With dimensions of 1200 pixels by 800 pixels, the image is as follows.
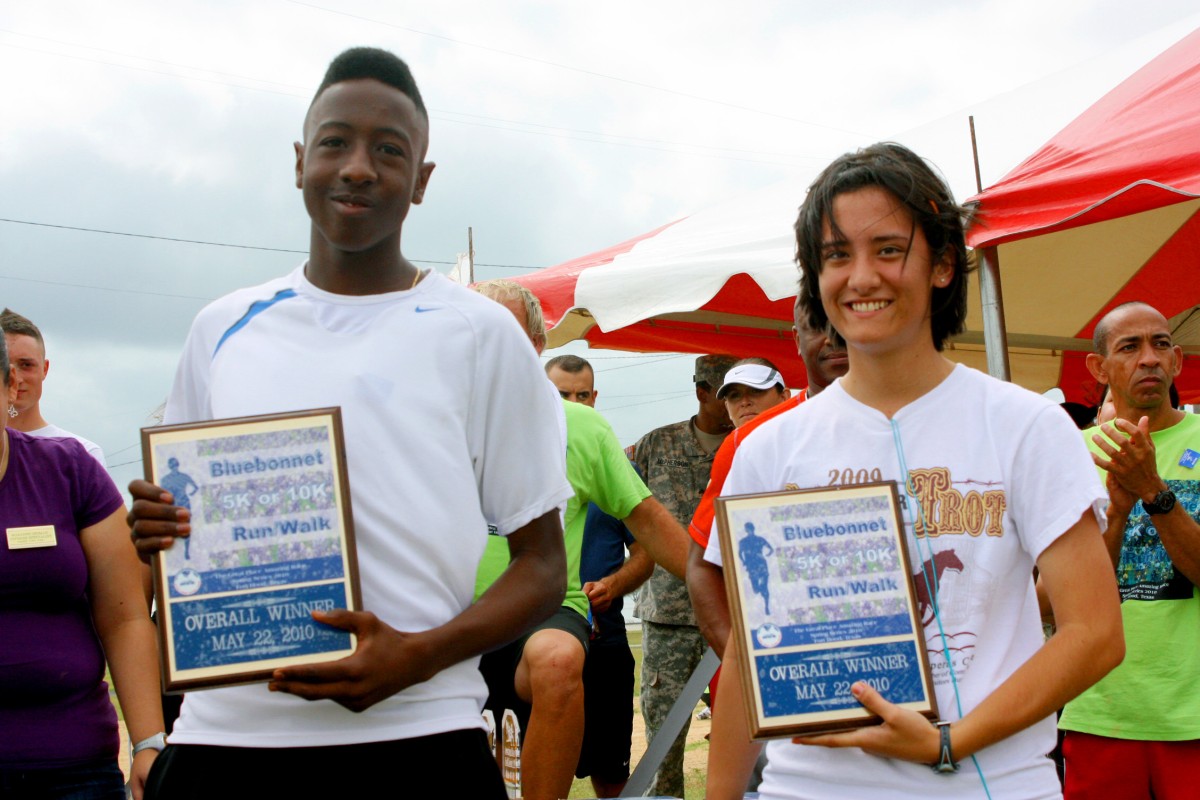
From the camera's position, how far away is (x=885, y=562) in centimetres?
178

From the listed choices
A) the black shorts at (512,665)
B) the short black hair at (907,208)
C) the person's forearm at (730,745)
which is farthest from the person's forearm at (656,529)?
the short black hair at (907,208)

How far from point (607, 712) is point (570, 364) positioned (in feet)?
6.06

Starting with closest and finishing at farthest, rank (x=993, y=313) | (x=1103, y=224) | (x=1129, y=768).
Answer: (x=1129, y=768) < (x=993, y=313) < (x=1103, y=224)

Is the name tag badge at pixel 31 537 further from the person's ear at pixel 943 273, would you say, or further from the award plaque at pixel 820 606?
the person's ear at pixel 943 273

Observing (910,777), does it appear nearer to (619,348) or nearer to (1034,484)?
(1034,484)

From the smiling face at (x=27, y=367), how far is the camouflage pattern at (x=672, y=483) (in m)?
2.92

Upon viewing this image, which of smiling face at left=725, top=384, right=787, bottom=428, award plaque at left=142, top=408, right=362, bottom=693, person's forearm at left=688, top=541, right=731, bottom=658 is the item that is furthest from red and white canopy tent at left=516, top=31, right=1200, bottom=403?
award plaque at left=142, top=408, right=362, bottom=693

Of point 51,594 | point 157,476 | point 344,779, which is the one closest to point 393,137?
point 157,476

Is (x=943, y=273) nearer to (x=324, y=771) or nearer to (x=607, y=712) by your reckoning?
(x=324, y=771)

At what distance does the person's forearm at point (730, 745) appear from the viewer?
6.86ft

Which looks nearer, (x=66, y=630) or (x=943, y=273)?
(x=943, y=273)

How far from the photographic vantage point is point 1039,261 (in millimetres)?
6703

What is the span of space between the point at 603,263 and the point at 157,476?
399 cm

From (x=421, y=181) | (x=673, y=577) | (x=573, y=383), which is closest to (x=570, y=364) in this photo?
(x=573, y=383)
